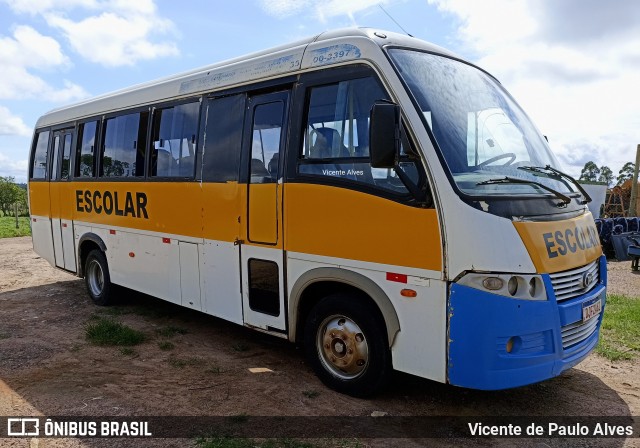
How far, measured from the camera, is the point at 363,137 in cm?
439

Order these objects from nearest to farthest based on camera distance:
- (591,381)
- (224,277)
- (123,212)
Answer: (591,381) < (224,277) < (123,212)

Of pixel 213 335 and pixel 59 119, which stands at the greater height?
pixel 59 119

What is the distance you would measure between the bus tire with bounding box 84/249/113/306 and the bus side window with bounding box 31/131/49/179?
229cm

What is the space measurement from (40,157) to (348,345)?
26.2ft

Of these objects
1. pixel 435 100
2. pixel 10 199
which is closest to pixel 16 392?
pixel 435 100

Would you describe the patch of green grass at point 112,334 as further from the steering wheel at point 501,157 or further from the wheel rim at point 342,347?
the steering wheel at point 501,157

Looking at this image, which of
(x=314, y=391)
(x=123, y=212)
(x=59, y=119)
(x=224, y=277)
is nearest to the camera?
(x=314, y=391)

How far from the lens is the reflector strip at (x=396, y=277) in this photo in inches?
161

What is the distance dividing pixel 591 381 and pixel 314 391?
2773 millimetres

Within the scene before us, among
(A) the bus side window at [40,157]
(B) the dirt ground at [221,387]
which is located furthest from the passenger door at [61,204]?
(B) the dirt ground at [221,387]

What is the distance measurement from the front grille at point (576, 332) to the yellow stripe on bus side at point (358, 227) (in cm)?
115

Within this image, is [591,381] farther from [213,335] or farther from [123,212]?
[123,212]

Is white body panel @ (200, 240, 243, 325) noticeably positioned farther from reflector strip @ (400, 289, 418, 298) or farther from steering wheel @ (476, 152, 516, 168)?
steering wheel @ (476, 152, 516, 168)

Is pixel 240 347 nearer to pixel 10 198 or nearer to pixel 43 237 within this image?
pixel 43 237
